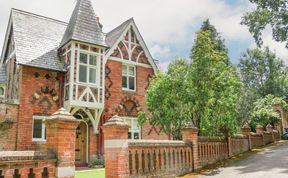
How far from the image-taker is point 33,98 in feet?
52.1

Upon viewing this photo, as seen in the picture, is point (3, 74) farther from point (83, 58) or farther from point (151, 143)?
point (151, 143)

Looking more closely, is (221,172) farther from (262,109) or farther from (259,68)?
(259,68)

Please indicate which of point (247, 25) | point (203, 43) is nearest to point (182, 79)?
point (203, 43)

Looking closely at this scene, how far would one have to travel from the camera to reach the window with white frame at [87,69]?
55.9 feet

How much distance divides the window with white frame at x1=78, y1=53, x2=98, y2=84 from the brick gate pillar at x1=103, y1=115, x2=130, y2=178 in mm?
8916

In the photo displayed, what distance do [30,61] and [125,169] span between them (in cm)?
1025

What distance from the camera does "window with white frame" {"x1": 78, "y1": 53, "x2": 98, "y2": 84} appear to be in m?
17.0

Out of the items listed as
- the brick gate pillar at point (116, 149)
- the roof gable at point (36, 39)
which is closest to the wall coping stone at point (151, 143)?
the brick gate pillar at point (116, 149)

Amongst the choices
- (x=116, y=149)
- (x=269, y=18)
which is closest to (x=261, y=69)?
(x=269, y=18)

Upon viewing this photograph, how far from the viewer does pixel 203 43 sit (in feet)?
48.5

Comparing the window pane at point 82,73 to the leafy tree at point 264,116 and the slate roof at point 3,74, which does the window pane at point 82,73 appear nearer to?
the slate roof at point 3,74

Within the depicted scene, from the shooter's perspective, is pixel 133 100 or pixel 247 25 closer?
pixel 133 100

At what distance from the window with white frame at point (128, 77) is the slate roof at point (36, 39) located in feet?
15.1

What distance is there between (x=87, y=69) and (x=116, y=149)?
963 cm
